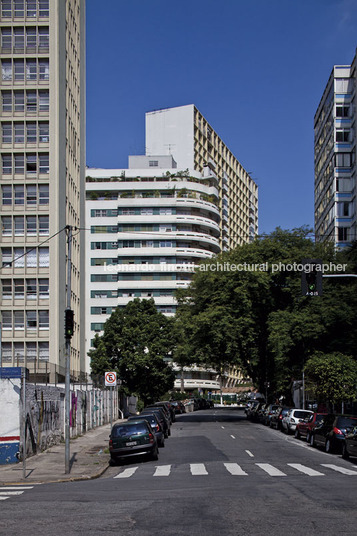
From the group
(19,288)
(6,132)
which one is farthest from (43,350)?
(6,132)

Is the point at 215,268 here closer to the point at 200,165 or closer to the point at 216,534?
the point at 216,534

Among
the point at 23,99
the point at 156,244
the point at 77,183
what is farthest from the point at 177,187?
the point at 23,99

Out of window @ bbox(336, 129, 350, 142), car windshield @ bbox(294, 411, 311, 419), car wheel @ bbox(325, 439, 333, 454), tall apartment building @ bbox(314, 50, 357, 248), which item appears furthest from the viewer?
window @ bbox(336, 129, 350, 142)

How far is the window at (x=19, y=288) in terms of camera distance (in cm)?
5569

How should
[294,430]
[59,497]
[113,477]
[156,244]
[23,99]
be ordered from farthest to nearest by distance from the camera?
[156,244], [23,99], [294,430], [113,477], [59,497]

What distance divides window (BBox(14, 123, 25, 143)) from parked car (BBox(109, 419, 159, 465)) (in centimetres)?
3688

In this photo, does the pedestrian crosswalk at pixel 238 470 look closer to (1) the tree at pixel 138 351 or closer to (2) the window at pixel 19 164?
(2) the window at pixel 19 164

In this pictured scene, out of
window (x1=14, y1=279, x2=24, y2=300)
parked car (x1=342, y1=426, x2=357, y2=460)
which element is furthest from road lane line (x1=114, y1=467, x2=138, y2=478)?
window (x1=14, y1=279, x2=24, y2=300)

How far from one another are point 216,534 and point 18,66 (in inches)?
2062

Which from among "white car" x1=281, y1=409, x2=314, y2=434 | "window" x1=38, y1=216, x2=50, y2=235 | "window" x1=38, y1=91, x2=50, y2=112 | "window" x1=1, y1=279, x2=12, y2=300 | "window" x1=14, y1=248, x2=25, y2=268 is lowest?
"white car" x1=281, y1=409, x2=314, y2=434

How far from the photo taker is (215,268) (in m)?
52.5

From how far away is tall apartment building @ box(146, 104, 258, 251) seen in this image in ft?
358

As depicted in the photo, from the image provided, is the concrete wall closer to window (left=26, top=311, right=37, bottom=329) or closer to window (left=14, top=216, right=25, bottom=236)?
window (left=26, top=311, right=37, bottom=329)

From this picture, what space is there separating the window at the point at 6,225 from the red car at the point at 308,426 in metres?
29.7
